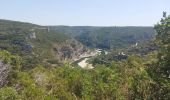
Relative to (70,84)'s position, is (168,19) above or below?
above

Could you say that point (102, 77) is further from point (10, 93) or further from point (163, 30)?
point (10, 93)

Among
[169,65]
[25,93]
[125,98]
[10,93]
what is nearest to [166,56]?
[169,65]

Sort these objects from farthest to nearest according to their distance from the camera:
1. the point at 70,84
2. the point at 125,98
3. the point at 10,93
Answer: the point at 70,84
the point at 125,98
the point at 10,93

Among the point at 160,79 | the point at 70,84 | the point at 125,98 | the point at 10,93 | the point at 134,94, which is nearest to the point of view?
the point at 10,93

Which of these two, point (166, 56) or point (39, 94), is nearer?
point (166, 56)

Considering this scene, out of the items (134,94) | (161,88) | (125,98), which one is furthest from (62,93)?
(161,88)

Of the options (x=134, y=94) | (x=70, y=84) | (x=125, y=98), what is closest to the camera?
(x=134, y=94)

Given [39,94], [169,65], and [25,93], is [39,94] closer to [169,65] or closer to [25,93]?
[25,93]

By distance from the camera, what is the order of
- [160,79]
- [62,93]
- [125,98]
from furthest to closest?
[62,93]
[125,98]
[160,79]

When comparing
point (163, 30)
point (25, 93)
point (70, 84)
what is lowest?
point (70, 84)
